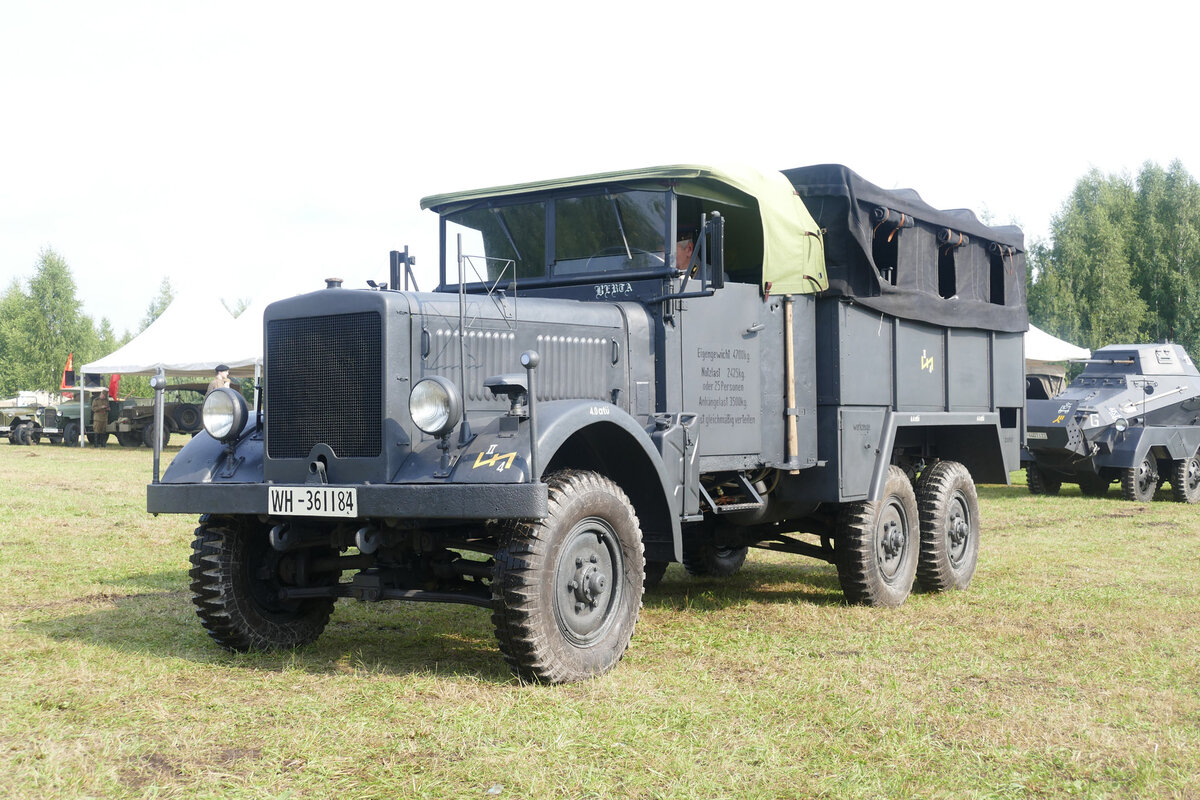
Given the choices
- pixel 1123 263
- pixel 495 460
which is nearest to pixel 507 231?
pixel 495 460

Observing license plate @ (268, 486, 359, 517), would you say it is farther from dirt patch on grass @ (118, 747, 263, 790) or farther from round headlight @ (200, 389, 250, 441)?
dirt patch on grass @ (118, 747, 263, 790)

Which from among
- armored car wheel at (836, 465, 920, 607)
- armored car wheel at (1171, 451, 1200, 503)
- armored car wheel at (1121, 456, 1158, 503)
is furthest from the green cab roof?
armored car wheel at (1171, 451, 1200, 503)

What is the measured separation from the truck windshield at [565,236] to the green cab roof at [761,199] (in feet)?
0.29

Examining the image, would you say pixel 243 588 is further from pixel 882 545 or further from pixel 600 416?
pixel 882 545

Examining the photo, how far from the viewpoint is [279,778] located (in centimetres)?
380

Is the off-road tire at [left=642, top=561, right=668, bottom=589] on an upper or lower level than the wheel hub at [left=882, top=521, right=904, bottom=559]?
lower

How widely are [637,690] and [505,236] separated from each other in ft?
10.0

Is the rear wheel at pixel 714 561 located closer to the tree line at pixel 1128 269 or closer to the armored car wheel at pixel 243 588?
the armored car wheel at pixel 243 588

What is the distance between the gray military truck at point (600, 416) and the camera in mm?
5078

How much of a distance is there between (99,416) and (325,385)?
29800 millimetres

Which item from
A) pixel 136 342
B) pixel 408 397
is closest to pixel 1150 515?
pixel 408 397

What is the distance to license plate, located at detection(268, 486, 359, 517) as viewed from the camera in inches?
194

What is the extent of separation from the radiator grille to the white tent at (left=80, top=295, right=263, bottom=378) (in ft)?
65.7

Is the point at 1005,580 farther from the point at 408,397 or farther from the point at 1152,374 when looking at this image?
the point at 1152,374
